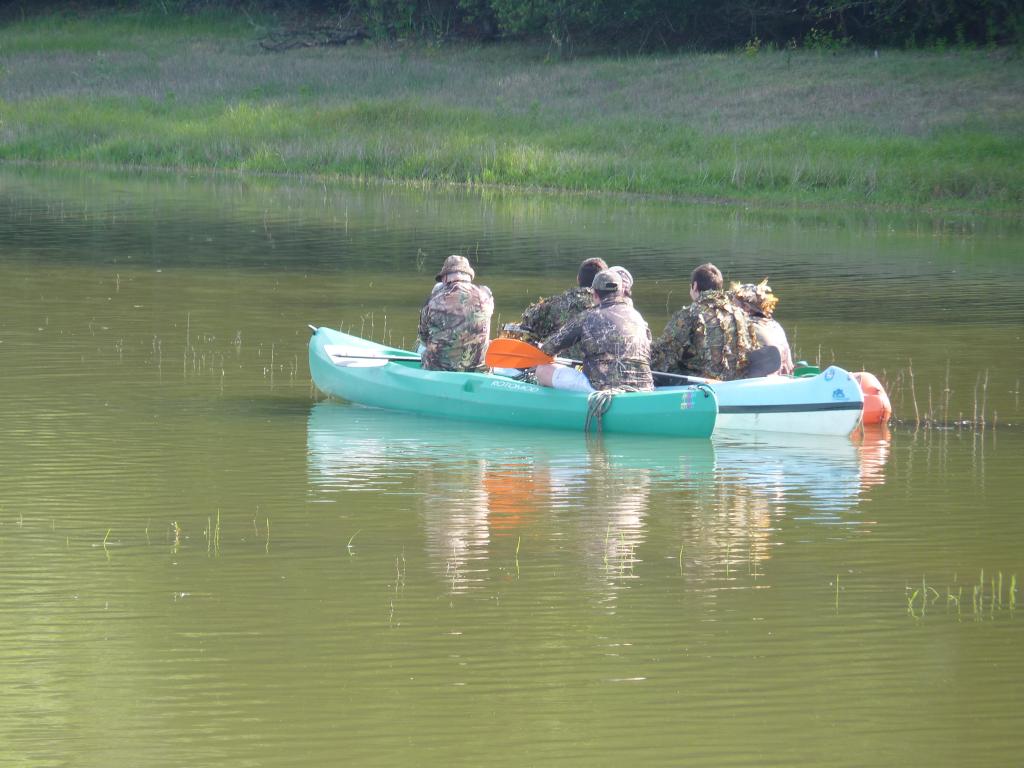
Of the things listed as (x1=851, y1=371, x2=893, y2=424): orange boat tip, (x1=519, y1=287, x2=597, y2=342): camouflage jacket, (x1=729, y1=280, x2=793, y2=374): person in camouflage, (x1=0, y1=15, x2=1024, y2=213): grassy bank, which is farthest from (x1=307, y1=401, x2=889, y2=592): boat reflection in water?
(x1=0, y1=15, x2=1024, y2=213): grassy bank

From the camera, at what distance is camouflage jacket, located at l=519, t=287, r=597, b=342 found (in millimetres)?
13875

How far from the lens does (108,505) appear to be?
1033cm

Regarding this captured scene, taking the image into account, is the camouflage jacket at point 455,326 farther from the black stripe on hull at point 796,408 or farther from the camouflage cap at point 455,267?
the black stripe on hull at point 796,408

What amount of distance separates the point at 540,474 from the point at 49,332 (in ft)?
23.0

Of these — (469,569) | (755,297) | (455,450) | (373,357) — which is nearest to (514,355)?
(455,450)

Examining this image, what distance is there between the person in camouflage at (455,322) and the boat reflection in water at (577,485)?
0.55 m

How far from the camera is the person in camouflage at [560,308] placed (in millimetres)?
13875

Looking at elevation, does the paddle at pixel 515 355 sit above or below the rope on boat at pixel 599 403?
above

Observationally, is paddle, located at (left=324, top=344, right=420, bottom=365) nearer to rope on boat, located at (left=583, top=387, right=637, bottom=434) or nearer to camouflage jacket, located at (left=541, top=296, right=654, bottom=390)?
camouflage jacket, located at (left=541, top=296, right=654, bottom=390)

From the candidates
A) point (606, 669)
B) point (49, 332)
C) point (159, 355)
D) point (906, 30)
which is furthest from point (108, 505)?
point (906, 30)

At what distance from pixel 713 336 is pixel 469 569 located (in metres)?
4.81

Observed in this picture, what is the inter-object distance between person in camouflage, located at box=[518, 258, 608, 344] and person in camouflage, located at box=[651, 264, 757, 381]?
2.32 ft

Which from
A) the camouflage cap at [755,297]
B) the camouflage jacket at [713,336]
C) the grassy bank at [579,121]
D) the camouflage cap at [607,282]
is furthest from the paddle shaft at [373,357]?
the grassy bank at [579,121]

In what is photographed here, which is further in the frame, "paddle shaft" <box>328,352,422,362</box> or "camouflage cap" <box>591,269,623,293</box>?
"paddle shaft" <box>328,352,422,362</box>
